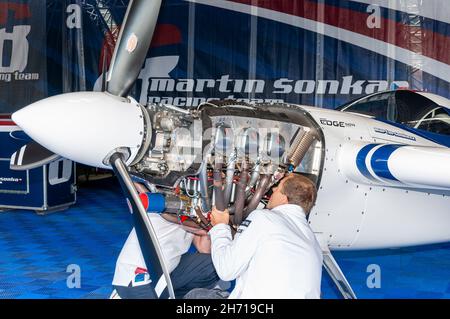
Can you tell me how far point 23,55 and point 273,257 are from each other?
9.92m

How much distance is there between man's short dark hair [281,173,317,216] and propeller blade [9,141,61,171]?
5.77 ft

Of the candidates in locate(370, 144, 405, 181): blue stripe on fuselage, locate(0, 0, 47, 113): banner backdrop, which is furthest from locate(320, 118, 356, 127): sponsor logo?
locate(0, 0, 47, 113): banner backdrop

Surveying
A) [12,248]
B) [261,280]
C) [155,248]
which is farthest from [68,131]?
[12,248]

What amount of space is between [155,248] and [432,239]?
254 centimetres

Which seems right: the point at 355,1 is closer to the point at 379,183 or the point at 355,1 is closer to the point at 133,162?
the point at 379,183

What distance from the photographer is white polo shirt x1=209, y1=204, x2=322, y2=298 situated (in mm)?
3035

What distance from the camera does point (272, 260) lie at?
3039 millimetres

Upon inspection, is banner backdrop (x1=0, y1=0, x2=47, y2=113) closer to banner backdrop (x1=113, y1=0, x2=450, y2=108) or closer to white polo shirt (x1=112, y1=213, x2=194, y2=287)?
banner backdrop (x1=113, y1=0, x2=450, y2=108)

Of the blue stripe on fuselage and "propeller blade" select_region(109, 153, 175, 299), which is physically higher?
the blue stripe on fuselage

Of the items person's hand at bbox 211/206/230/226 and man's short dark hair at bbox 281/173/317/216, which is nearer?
man's short dark hair at bbox 281/173/317/216

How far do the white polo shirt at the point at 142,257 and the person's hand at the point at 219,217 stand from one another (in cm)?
Answer: 45

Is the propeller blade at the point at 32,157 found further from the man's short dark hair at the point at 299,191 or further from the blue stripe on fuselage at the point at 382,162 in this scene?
the blue stripe on fuselage at the point at 382,162

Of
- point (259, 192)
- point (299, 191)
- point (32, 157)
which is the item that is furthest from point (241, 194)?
point (32, 157)

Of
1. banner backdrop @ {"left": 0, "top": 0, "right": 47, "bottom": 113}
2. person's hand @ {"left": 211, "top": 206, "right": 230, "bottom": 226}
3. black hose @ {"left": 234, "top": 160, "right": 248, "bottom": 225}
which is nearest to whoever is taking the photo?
person's hand @ {"left": 211, "top": 206, "right": 230, "bottom": 226}
